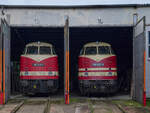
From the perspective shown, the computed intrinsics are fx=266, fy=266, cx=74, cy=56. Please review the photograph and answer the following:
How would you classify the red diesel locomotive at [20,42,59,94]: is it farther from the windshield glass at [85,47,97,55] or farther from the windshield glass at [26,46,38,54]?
the windshield glass at [85,47,97,55]

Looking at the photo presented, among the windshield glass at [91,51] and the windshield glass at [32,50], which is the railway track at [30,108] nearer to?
the windshield glass at [32,50]

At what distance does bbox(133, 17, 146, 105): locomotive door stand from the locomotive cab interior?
267 cm

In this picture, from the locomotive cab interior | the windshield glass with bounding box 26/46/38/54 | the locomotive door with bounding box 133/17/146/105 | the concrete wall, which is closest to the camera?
the locomotive door with bounding box 133/17/146/105

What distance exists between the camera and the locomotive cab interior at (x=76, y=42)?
17031mm

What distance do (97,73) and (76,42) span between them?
7.77m

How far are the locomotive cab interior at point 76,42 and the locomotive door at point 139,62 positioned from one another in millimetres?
2667

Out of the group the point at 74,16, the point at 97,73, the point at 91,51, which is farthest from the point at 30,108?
the point at 74,16

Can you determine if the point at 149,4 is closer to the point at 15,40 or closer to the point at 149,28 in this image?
the point at 149,28

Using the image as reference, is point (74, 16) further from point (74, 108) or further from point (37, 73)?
point (74, 108)

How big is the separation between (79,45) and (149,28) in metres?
8.31

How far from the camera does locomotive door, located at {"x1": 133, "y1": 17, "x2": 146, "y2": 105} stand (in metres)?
11.7

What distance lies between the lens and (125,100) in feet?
43.7

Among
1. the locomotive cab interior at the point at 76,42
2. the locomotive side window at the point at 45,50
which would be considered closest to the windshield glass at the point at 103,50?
the locomotive cab interior at the point at 76,42

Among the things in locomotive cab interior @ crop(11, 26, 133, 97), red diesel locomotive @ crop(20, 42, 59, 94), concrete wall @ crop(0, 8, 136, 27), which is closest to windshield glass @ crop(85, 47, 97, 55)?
concrete wall @ crop(0, 8, 136, 27)
